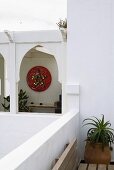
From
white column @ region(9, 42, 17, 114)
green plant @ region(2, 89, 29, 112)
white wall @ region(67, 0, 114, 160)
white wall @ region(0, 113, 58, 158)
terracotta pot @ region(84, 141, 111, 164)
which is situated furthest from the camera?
green plant @ region(2, 89, 29, 112)

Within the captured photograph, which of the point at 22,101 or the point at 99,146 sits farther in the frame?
the point at 22,101

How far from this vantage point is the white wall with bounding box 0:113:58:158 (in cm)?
542

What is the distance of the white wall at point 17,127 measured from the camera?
5.42 meters

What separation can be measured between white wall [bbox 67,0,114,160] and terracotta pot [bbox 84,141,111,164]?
0.66 metres

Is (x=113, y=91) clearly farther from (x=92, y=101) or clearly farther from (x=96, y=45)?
(x=96, y=45)

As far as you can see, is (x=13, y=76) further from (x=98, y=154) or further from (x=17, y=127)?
(x=98, y=154)

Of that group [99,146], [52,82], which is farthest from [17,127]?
[52,82]

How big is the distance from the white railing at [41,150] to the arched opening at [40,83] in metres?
7.59

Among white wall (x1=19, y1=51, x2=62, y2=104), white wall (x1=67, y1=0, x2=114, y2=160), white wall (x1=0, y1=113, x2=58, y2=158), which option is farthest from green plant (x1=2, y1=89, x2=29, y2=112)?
white wall (x1=67, y1=0, x2=114, y2=160)

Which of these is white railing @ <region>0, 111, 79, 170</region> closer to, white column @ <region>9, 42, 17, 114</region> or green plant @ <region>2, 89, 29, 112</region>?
white column @ <region>9, 42, 17, 114</region>

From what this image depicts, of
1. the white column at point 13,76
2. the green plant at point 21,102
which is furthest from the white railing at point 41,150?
the green plant at point 21,102

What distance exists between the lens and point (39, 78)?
1189 cm

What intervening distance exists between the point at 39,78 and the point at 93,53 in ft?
22.7

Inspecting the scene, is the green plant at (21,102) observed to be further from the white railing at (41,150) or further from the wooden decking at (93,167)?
the white railing at (41,150)
